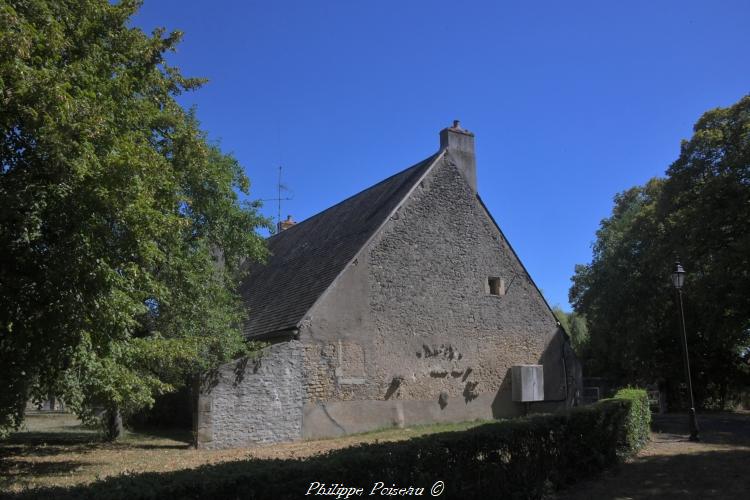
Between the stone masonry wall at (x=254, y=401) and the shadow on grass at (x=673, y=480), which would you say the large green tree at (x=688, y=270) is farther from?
the stone masonry wall at (x=254, y=401)

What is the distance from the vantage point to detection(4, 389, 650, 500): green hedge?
182 inches

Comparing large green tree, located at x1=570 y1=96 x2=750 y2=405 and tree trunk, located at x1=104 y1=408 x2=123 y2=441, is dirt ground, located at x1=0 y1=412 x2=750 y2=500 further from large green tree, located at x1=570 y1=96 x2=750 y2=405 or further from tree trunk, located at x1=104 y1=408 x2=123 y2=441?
large green tree, located at x1=570 y1=96 x2=750 y2=405

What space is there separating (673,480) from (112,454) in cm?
1142

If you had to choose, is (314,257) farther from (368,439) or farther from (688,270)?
(688,270)

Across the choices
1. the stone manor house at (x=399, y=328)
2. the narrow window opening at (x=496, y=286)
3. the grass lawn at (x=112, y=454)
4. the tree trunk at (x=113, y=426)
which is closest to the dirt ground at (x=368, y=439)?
the grass lawn at (x=112, y=454)

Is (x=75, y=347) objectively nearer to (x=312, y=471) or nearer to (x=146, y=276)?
(x=146, y=276)

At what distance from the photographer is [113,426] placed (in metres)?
16.6

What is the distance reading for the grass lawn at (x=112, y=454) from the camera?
9930mm

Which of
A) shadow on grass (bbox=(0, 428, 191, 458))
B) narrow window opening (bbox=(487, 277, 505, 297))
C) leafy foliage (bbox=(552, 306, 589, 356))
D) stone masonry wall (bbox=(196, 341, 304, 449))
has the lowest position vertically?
shadow on grass (bbox=(0, 428, 191, 458))

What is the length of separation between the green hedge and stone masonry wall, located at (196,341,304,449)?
746 centimetres

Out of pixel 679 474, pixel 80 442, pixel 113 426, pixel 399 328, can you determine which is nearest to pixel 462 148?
pixel 399 328

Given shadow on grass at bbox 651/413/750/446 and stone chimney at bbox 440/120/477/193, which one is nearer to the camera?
shadow on grass at bbox 651/413/750/446

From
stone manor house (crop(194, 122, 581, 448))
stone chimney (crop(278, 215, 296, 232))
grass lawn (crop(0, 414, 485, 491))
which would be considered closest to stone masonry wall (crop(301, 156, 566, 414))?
stone manor house (crop(194, 122, 581, 448))

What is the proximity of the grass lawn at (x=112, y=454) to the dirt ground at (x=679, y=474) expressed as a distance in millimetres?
4216
